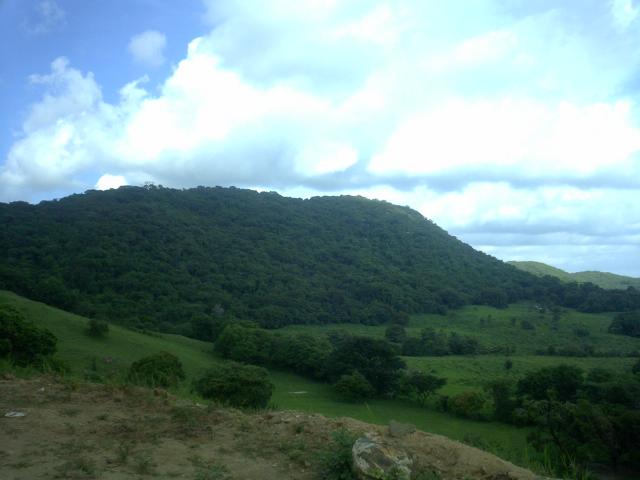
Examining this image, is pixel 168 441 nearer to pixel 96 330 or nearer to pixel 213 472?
pixel 213 472

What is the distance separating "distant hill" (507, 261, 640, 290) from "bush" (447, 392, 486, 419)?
10952 cm

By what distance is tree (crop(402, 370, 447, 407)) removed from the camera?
41.8 m

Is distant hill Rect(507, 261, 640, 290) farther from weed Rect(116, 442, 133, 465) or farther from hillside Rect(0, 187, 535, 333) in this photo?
weed Rect(116, 442, 133, 465)

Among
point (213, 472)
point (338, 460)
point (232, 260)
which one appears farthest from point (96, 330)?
point (232, 260)

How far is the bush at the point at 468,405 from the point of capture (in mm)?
35812

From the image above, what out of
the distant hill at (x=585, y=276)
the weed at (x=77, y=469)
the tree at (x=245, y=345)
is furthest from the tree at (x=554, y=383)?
the distant hill at (x=585, y=276)

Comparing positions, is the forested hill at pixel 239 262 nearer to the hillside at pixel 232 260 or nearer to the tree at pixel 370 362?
the hillside at pixel 232 260

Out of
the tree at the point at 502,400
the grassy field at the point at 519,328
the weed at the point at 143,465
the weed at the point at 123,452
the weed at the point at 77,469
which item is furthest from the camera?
the grassy field at the point at 519,328

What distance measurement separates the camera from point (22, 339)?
77.7 feet

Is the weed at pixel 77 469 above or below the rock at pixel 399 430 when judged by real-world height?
below

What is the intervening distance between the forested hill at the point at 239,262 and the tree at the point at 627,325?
16.7m

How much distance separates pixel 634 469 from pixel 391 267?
101962mm

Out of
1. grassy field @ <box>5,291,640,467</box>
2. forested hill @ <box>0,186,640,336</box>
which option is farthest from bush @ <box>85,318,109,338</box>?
forested hill @ <box>0,186,640,336</box>

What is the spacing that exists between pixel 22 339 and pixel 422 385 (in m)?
29.4
